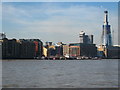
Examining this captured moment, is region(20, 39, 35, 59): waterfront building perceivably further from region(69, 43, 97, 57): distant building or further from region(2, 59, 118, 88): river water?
region(2, 59, 118, 88): river water

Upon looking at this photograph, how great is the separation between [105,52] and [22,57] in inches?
2970

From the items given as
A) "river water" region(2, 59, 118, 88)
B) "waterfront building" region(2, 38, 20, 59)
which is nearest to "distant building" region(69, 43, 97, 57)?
"waterfront building" region(2, 38, 20, 59)

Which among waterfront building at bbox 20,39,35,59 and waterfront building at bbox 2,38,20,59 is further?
waterfront building at bbox 20,39,35,59

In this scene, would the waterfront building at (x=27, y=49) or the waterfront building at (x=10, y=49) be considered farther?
the waterfront building at (x=27, y=49)

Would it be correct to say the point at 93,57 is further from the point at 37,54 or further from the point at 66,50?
the point at 37,54

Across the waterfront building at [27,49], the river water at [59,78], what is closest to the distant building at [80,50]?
the waterfront building at [27,49]

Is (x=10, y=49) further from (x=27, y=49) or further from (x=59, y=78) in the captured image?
(x=59, y=78)

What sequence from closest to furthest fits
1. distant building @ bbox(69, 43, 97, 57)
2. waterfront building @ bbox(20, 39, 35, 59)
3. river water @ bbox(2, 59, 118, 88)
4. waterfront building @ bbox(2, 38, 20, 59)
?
river water @ bbox(2, 59, 118, 88) < waterfront building @ bbox(2, 38, 20, 59) < waterfront building @ bbox(20, 39, 35, 59) < distant building @ bbox(69, 43, 97, 57)

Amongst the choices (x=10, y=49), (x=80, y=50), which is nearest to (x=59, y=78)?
(x=10, y=49)

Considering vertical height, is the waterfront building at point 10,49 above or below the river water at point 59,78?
above

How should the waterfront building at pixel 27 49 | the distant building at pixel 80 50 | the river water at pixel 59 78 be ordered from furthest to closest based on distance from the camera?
1. the distant building at pixel 80 50
2. the waterfront building at pixel 27 49
3. the river water at pixel 59 78

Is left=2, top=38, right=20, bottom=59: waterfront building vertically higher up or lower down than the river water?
higher up

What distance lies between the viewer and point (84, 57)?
6845 inches

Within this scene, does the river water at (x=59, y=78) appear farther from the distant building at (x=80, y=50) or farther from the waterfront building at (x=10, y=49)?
the distant building at (x=80, y=50)
